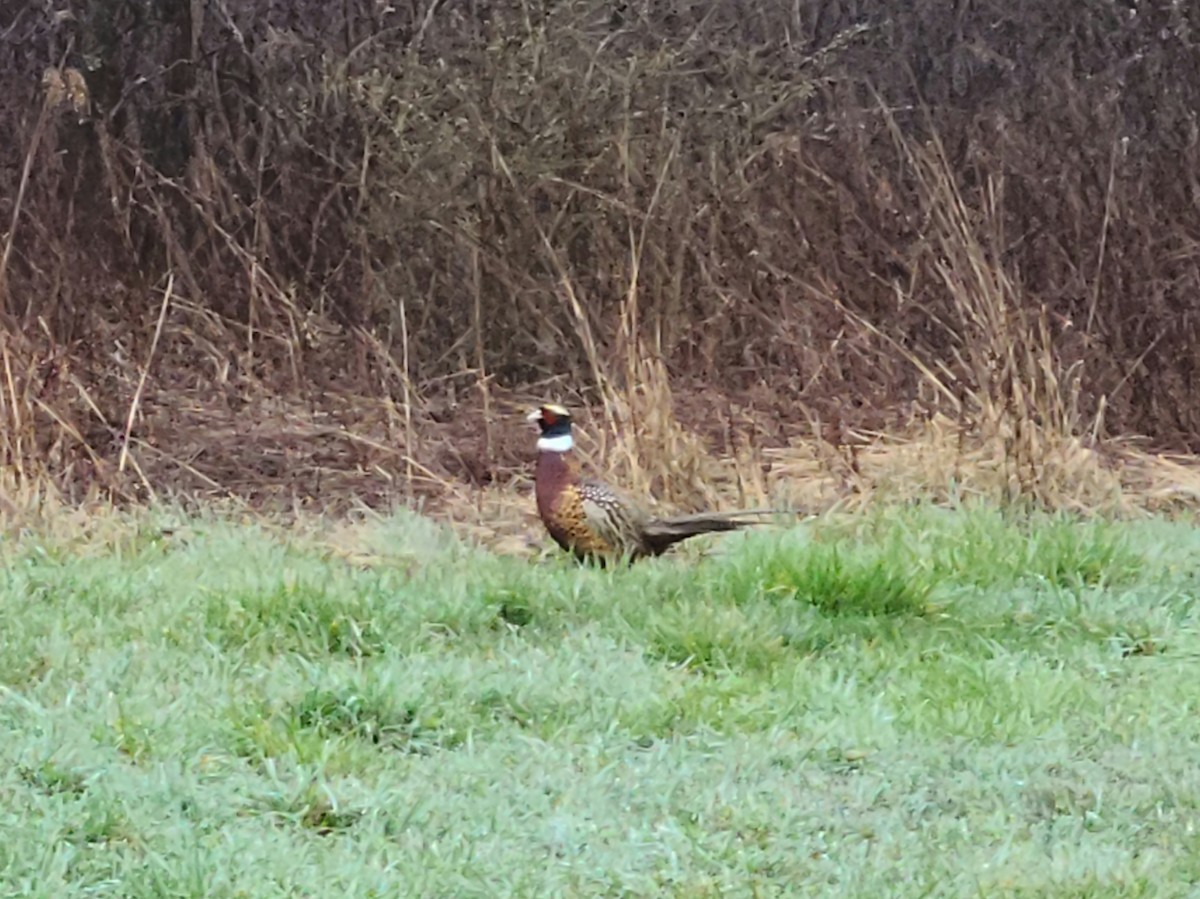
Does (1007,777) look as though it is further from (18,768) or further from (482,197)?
(482,197)

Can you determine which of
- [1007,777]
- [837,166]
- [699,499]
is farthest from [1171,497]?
[1007,777]

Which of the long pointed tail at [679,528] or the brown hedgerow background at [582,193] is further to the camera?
the brown hedgerow background at [582,193]

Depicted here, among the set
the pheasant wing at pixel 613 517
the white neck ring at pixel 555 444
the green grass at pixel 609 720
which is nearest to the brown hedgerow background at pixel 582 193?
the white neck ring at pixel 555 444

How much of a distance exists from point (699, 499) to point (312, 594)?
1994 millimetres

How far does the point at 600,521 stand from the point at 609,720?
4.86 feet

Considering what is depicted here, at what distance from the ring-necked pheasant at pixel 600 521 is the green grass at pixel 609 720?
0.13 meters

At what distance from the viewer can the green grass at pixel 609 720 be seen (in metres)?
3.12

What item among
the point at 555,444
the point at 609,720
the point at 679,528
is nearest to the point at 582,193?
the point at 555,444

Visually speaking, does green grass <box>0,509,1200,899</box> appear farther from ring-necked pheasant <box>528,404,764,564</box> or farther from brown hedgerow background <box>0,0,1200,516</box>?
brown hedgerow background <box>0,0,1200,516</box>

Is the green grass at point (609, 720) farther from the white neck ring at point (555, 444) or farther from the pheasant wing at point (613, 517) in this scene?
the white neck ring at point (555, 444)

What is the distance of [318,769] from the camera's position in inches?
137

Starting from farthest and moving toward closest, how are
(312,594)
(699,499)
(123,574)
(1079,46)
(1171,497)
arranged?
(1079,46) → (1171,497) → (699,499) → (123,574) → (312,594)

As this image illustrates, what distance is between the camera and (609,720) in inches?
153

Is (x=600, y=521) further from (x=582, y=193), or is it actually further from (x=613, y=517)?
(x=582, y=193)
